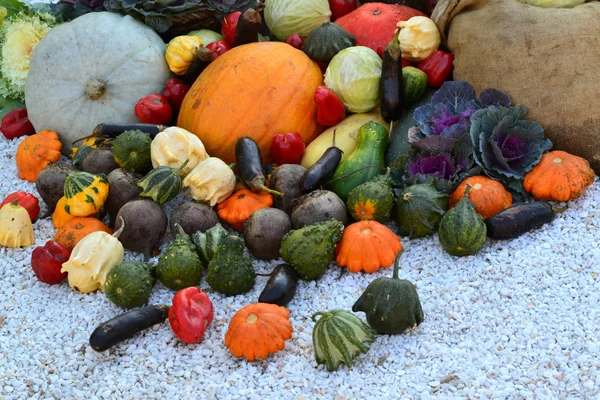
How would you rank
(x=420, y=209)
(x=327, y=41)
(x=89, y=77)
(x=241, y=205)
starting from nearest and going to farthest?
(x=420, y=209)
(x=241, y=205)
(x=327, y=41)
(x=89, y=77)

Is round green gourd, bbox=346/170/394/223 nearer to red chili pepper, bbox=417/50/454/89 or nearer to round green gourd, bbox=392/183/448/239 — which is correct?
round green gourd, bbox=392/183/448/239

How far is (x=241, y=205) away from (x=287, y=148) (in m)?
0.56

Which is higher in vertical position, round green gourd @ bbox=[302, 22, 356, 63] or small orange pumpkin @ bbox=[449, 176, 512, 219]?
round green gourd @ bbox=[302, 22, 356, 63]

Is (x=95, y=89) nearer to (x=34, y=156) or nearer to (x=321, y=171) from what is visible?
(x=34, y=156)

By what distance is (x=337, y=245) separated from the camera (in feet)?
11.3

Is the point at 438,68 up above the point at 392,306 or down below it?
above

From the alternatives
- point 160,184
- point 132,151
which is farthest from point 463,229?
point 132,151

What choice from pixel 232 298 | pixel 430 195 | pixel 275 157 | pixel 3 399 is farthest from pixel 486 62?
pixel 3 399

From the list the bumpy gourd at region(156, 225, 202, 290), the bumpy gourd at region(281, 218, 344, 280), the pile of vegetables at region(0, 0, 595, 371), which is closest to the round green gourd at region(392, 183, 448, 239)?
the pile of vegetables at region(0, 0, 595, 371)

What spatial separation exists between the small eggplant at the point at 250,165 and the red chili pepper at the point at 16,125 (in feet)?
6.40

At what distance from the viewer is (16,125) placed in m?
5.00

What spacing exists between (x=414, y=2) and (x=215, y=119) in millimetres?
1838

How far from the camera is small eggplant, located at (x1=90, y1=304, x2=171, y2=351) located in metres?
2.93

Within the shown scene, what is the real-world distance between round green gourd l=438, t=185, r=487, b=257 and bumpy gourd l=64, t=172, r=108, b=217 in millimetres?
1866
